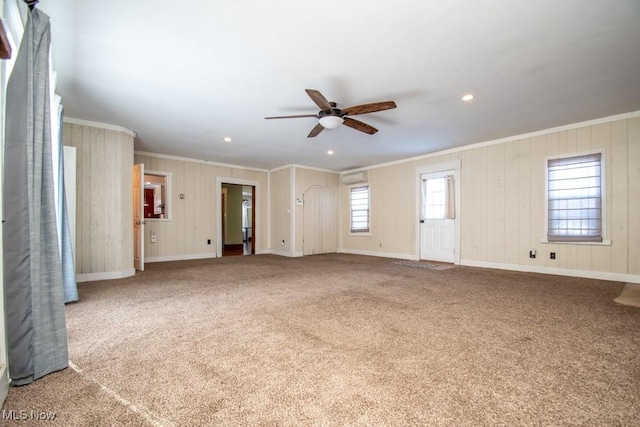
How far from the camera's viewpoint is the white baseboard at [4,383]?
138 cm

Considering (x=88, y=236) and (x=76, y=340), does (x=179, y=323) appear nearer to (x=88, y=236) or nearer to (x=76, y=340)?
(x=76, y=340)

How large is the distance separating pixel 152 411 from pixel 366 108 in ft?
10.3

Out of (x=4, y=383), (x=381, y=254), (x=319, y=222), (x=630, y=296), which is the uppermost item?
(x=319, y=222)

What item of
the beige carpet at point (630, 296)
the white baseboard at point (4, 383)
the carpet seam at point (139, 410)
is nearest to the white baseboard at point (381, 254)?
the beige carpet at point (630, 296)

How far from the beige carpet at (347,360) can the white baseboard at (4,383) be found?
0.04 metres

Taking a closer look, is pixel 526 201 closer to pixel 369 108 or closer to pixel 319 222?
pixel 369 108

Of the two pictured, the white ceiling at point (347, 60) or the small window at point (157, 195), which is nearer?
the white ceiling at point (347, 60)

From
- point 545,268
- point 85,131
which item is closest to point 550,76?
point 545,268

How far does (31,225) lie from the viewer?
1566 mm

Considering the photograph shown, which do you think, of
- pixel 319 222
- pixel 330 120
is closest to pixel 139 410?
pixel 330 120

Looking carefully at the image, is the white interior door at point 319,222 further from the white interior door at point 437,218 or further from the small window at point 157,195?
the small window at point 157,195

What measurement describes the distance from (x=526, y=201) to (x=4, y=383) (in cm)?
639

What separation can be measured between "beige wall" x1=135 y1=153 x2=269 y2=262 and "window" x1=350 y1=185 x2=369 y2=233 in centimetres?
332

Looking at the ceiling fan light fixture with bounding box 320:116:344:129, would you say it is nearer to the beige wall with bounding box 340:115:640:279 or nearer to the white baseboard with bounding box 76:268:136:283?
the beige wall with bounding box 340:115:640:279
